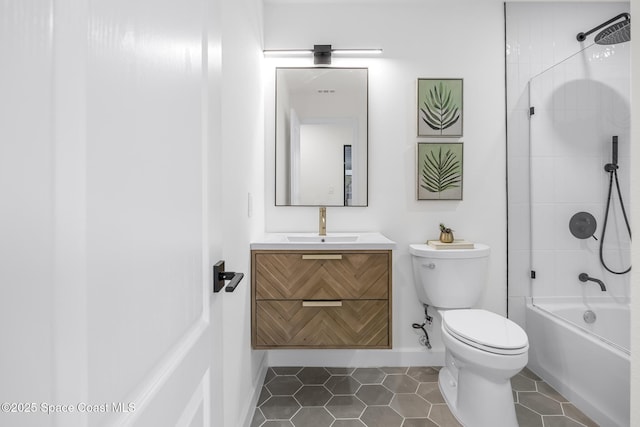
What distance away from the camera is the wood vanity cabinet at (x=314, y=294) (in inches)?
67.2

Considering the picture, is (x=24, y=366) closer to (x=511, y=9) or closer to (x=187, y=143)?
(x=187, y=143)

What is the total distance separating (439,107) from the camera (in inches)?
85.6

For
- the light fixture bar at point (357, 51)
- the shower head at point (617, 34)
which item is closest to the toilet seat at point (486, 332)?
the shower head at point (617, 34)

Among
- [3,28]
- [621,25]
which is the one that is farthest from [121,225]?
[621,25]

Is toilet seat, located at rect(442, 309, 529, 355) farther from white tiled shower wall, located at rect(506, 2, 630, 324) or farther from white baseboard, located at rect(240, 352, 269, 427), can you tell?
white baseboard, located at rect(240, 352, 269, 427)

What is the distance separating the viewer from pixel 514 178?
2182 mm

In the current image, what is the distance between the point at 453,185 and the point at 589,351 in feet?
3.86

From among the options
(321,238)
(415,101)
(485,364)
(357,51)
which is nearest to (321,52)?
(357,51)

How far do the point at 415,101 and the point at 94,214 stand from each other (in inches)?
87.3

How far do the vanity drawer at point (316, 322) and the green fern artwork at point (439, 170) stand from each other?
0.90m

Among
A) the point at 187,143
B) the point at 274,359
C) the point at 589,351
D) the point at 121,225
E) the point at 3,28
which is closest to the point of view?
the point at 3,28

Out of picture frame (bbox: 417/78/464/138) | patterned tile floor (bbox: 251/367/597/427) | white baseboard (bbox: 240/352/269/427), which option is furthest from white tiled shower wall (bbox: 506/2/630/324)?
white baseboard (bbox: 240/352/269/427)

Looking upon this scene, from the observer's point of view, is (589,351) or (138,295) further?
(589,351)

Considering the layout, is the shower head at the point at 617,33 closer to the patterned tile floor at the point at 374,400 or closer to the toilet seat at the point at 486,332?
the toilet seat at the point at 486,332
